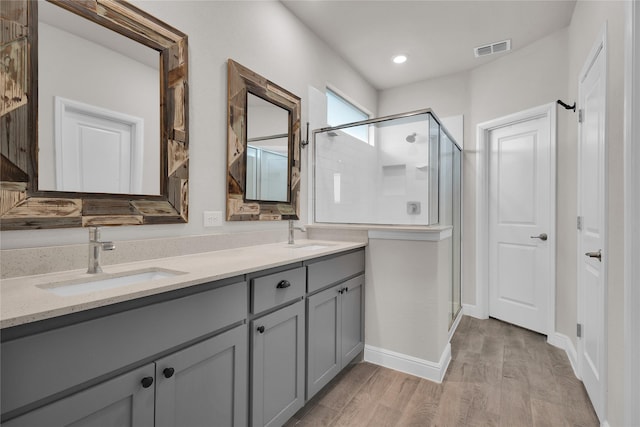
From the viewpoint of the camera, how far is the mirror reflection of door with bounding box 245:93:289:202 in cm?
223

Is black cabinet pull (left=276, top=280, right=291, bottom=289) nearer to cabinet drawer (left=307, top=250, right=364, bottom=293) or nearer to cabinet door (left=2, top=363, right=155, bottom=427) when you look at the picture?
cabinet drawer (left=307, top=250, right=364, bottom=293)

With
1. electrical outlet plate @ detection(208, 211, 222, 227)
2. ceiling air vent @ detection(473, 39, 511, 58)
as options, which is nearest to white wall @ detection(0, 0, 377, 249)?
electrical outlet plate @ detection(208, 211, 222, 227)

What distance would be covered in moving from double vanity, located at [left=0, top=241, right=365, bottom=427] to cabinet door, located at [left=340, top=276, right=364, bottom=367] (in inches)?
8.9

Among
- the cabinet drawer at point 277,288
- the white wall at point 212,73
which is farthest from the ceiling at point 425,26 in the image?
the cabinet drawer at point 277,288

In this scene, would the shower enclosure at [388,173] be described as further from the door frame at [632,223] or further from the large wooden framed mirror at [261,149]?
the door frame at [632,223]

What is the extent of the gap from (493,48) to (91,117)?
3.51 meters

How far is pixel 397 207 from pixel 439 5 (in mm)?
1670

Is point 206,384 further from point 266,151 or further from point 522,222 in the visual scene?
point 522,222

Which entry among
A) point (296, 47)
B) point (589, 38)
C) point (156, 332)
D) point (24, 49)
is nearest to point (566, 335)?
point (589, 38)

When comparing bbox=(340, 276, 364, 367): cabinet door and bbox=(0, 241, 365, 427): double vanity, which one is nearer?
bbox=(0, 241, 365, 427): double vanity

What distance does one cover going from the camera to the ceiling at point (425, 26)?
2588 mm

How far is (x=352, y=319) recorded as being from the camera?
2.31 m

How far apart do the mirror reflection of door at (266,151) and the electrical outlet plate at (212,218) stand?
0.92ft

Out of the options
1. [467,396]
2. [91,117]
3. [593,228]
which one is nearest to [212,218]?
[91,117]
